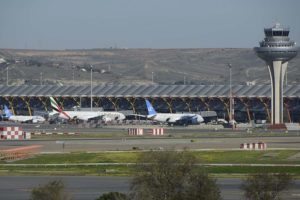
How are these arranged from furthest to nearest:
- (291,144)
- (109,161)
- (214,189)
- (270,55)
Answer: (270,55), (291,144), (109,161), (214,189)

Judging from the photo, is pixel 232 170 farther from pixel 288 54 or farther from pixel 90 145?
pixel 288 54

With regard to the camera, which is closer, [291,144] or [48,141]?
[291,144]

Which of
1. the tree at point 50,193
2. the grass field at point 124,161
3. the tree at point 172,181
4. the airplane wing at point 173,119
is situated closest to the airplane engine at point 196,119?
the airplane wing at point 173,119

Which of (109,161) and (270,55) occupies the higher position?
(270,55)

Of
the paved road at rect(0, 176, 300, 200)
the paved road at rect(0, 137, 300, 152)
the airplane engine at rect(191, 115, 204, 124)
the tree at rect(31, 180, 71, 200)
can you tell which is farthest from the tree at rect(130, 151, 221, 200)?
the airplane engine at rect(191, 115, 204, 124)

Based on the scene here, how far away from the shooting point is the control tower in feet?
613

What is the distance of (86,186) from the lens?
233ft

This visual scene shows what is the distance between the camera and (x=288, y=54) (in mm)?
188000

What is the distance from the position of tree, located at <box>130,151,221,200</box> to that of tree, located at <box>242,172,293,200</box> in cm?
227

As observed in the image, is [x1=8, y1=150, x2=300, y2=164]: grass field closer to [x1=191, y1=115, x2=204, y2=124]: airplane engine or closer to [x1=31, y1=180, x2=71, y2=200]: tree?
[x1=31, y1=180, x2=71, y2=200]: tree

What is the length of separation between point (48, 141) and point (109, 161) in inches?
1369

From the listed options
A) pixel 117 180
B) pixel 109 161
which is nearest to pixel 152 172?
pixel 117 180

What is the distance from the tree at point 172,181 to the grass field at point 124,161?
28.8 m

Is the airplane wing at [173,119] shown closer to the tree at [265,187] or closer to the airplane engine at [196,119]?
the airplane engine at [196,119]
